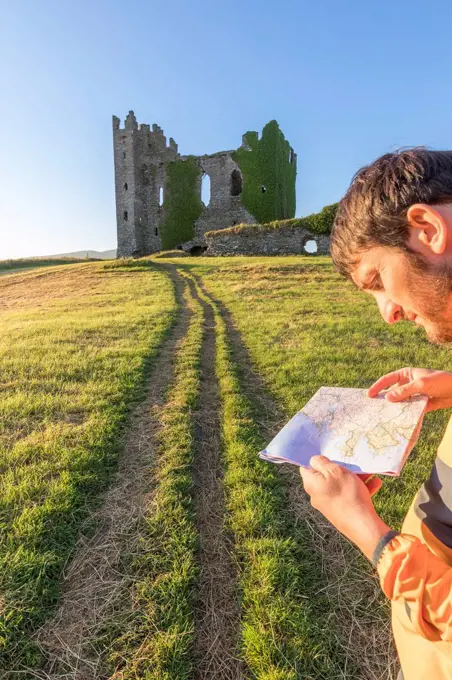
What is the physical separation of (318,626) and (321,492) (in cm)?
127

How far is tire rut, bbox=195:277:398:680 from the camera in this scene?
2127 millimetres

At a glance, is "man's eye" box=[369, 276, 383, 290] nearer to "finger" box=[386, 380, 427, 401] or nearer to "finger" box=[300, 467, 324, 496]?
"finger" box=[386, 380, 427, 401]

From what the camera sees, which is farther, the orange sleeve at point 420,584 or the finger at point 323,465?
the finger at point 323,465

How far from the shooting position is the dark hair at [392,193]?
4.26 feet

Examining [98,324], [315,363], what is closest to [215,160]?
[98,324]

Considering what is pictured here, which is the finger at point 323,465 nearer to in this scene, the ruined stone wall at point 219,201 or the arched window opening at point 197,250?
the ruined stone wall at point 219,201

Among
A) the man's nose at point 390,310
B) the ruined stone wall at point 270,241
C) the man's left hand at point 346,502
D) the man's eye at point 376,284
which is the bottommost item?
the man's left hand at point 346,502

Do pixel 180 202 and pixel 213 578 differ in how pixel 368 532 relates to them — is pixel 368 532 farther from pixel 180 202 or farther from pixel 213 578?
pixel 180 202

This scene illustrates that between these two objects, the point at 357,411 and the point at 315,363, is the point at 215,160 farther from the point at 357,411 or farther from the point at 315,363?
the point at 357,411

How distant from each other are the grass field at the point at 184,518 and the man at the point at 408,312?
86cm

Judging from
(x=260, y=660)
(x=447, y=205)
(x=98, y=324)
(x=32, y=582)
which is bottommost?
(x=260, y=660)

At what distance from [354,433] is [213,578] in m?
1.50

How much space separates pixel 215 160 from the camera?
3722cm

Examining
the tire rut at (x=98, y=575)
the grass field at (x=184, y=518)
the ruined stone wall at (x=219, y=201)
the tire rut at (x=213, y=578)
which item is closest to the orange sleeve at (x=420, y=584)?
the grass field at (x=184, y=518)
